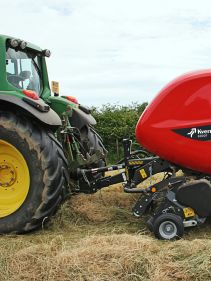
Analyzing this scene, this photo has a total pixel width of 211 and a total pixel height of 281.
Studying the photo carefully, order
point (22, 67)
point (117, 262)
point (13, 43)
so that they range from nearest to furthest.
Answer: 1. point (117, 262)
2. point (13, 43)
3. point (22, 67)

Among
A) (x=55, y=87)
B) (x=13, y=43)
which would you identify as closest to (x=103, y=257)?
(x=13, y=43)

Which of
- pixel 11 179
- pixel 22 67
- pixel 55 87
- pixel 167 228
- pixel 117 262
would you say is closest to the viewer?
pixel 117 262

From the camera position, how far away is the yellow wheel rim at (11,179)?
183 inches

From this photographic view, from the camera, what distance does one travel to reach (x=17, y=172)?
186 inches

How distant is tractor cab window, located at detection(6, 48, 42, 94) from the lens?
202 inches

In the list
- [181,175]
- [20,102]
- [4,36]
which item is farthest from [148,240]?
[4,36]

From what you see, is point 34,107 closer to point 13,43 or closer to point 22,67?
point 13,43

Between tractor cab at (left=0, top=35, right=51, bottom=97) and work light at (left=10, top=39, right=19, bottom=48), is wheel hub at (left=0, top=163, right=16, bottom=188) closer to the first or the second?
tractor cab at (left=0, top=35, right=51, bottom=97)

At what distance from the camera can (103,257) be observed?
355cm

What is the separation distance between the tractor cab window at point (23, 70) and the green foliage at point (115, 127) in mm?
5652

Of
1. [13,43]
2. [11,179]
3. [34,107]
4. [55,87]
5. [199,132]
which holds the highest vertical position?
[13,43]

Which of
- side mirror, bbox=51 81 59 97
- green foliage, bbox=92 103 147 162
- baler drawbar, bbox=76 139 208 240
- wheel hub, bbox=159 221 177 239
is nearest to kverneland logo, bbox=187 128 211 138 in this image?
baler drawbar, bbox=76 139 208 240

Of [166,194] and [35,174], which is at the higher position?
[35,174]

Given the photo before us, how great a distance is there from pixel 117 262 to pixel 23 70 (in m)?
2.79
